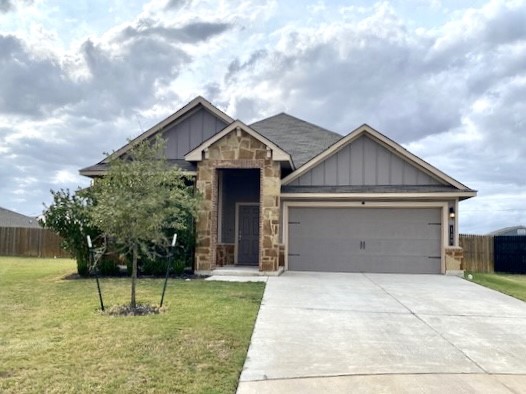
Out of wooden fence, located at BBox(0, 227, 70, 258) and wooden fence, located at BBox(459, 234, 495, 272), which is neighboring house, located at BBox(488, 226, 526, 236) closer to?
wooden fence, located at BBox(459, 234, 495, 272)

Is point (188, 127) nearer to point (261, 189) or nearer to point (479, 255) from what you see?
point (261, 189)

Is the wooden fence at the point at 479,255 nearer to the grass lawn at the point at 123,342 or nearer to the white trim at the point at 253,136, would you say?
the white trim at the point at 253,136

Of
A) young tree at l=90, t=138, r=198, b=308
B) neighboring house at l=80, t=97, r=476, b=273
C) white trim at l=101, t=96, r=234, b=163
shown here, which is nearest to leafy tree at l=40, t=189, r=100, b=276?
neighboring house at l=80, t=97, r=476, b=273

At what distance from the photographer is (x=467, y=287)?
12.2 m

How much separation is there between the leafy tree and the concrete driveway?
19.9ft

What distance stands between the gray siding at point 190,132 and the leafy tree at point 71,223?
3.96 m

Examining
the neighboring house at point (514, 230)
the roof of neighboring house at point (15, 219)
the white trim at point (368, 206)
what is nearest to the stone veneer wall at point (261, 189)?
the white trim at point (368, 206)

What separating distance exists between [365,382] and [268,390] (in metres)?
1.03

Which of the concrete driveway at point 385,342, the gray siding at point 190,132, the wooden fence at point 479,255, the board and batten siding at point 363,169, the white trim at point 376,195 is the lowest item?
the concrete driveway at point 385,342

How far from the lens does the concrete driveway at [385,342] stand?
4613 mm

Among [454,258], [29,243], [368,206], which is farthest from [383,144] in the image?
[29,243]

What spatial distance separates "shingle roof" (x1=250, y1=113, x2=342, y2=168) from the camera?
1777cm

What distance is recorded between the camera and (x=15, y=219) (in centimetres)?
3609

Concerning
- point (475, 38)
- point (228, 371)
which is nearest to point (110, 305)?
point (228, 371)
